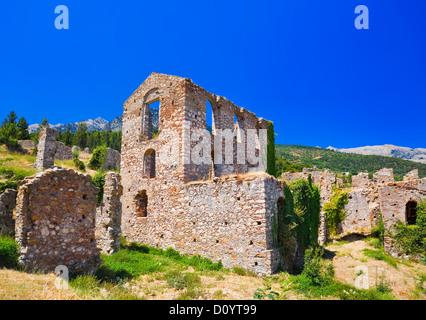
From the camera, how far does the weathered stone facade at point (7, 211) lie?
35.0 feet

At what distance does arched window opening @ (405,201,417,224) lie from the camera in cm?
1684

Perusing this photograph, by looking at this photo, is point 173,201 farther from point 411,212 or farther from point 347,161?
point 347,161

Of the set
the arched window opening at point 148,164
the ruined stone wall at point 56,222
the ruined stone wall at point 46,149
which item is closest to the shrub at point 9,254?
the ruined stone wall at point 56,222

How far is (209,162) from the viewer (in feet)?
54.2

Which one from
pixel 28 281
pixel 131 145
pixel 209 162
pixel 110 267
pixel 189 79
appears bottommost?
pixel 110 267

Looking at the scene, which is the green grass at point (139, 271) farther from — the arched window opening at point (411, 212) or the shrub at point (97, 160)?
the shrub at point (97, 160)

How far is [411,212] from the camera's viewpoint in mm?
17141

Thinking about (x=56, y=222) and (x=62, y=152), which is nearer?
(x=56, y=222)

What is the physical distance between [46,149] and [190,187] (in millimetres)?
18625

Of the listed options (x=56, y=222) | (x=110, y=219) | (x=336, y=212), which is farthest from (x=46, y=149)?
(x=336, y=212)

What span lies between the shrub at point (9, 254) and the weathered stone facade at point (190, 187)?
25.6 ft
